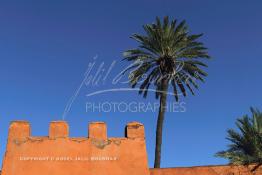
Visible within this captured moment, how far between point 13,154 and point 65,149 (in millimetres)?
2287

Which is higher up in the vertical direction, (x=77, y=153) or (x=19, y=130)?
(x=19, y=130)

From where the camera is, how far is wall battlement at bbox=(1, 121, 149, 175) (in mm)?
17438

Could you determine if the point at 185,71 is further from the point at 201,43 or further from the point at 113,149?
the point at 113,149

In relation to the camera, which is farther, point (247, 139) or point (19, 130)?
point (247, 139)

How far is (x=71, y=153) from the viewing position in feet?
58.8

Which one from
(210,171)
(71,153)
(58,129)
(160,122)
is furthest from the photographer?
(160,122)

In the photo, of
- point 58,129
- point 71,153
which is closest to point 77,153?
point 71,153

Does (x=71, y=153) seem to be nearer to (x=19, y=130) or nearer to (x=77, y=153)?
(x=77, y=153)

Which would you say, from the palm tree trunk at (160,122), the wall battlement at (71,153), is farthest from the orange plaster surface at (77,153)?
the palm tree trunk at (160,122)

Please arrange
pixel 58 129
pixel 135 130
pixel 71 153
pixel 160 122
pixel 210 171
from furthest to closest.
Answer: pixel 160 122
pixel 210 171
pixel 135 130
pixel 58 129
pixel 71 153

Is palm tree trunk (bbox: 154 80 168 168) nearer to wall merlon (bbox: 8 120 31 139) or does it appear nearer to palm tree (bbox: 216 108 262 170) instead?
palm tree (bbox: 216 108 262 170)

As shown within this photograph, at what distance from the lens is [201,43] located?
26.8 metres

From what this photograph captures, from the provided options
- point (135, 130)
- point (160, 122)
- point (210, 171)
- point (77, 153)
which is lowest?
point (210, 171)

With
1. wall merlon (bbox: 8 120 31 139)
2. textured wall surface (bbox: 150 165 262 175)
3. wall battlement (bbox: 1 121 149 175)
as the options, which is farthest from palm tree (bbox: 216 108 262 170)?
wall merlon (bbox: 8 120 31 139)
